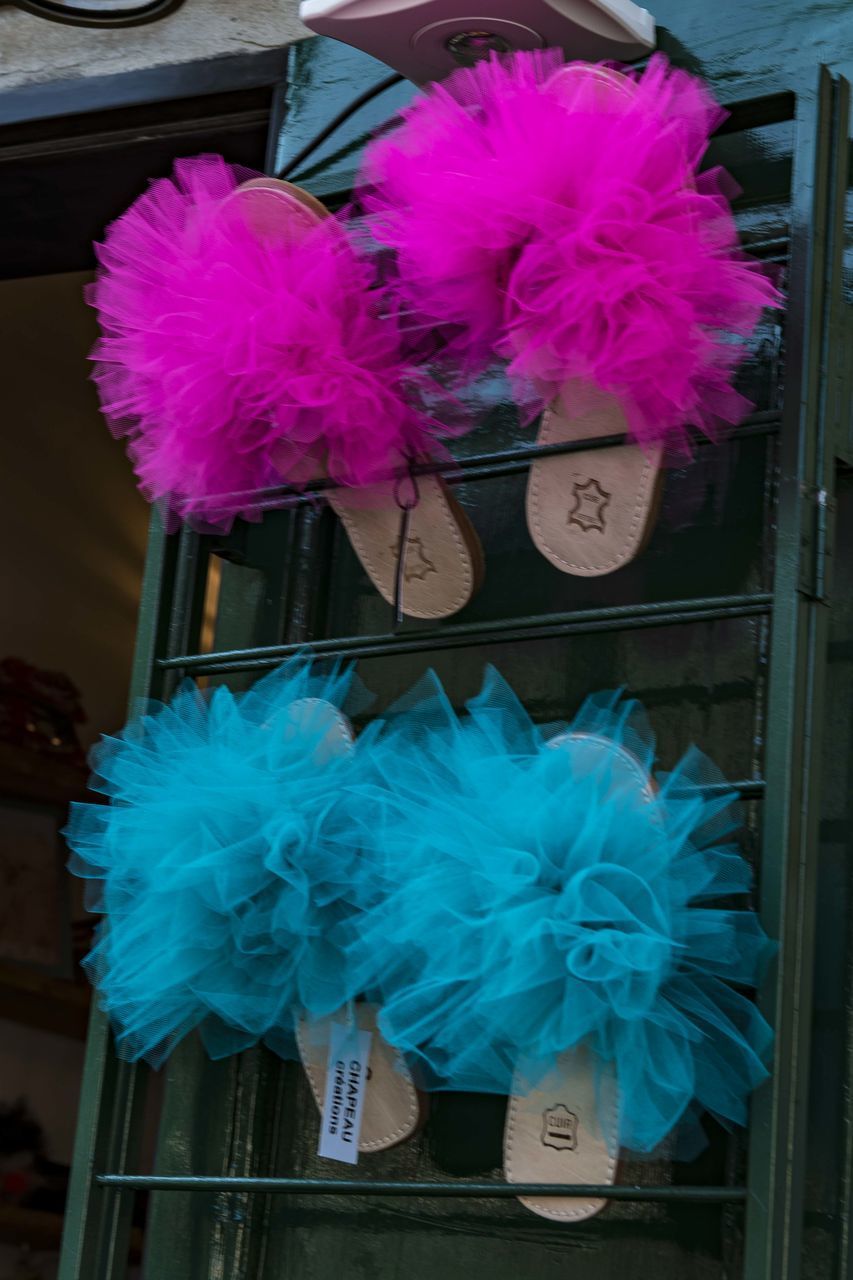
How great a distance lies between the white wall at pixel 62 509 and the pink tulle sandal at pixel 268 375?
1.57 m

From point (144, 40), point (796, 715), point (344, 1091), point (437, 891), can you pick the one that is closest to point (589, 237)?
point (796, 715)

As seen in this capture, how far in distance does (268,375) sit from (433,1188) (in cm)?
76

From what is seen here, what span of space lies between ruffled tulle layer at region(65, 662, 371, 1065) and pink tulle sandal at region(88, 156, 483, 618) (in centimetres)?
17

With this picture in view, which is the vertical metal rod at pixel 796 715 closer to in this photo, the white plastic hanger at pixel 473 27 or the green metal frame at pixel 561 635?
the green metal frame at pixel 561 635

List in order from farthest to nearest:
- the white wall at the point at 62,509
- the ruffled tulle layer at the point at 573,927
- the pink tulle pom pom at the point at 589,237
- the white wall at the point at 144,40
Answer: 1. the white wall at the point at 62,509
2. the white wall at the point at 144,40
3. the pink tulle pom pom at the point at 589,237
4. the ruffled tulle layer at the point at 573,927

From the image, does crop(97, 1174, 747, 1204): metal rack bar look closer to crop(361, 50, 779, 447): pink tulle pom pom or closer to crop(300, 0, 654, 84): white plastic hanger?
crop(361, 50, 779, 447): pink tulle pom pom

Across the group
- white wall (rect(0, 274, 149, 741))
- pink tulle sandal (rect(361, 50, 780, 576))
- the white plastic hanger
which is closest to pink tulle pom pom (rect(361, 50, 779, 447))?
pink tulle sandal (rect(361, 50, 780, 576))

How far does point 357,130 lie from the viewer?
77.1 inches

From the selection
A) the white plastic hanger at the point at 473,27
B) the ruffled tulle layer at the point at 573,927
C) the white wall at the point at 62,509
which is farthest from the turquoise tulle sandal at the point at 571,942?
the white wall at the point at 62,509

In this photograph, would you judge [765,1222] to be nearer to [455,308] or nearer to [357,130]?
[455,308]

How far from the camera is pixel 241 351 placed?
1.62m

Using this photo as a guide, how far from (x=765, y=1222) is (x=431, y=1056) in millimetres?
341

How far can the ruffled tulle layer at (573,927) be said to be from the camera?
4.44ft

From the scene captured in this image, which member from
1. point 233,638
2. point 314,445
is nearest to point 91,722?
point 233,638
